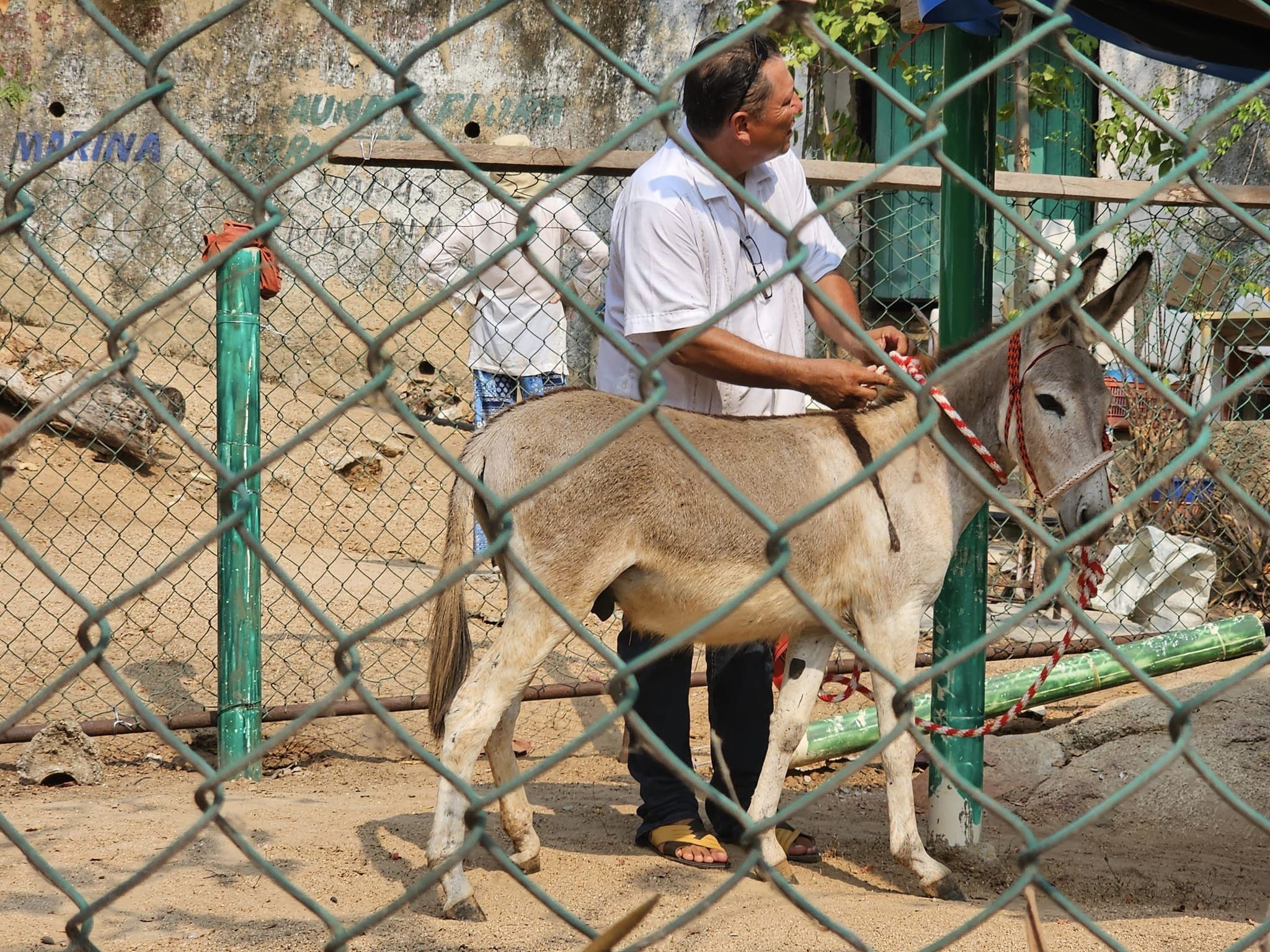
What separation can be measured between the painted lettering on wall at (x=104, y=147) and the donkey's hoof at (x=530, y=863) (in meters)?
7.50

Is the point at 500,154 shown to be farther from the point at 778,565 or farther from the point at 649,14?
the point at 649,14

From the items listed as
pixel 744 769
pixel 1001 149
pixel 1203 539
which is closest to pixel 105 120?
pixel 744 769

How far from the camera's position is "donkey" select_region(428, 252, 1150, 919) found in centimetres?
322

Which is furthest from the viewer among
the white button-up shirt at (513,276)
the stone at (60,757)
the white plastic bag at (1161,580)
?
→ the white plastic bag at (1161,580)

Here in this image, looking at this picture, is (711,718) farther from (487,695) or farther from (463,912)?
(463,912)

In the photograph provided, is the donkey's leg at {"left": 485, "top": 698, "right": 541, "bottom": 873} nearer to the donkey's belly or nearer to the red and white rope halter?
the donkey's belly

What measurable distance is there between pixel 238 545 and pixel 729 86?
233 cm

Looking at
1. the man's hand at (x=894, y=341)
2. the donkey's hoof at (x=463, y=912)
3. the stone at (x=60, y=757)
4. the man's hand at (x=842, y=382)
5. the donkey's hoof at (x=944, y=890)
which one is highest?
the man's hand at (x=894, y=341)

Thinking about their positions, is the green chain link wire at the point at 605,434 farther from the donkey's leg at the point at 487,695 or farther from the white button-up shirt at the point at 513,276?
the white button-up shirt at the point at 513,276

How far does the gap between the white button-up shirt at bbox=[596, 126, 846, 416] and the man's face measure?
179 mm

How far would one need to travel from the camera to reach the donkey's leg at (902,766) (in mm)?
3482

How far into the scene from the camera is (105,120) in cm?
119

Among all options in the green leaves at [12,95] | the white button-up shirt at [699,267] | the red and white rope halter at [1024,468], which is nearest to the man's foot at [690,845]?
the red and white rope halter at [1024,468]

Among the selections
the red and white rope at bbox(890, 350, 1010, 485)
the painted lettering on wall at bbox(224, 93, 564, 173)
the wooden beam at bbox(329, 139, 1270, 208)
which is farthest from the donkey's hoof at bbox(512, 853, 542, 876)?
the painted lettering on wall at bbox(224, 93, 564, 173)
